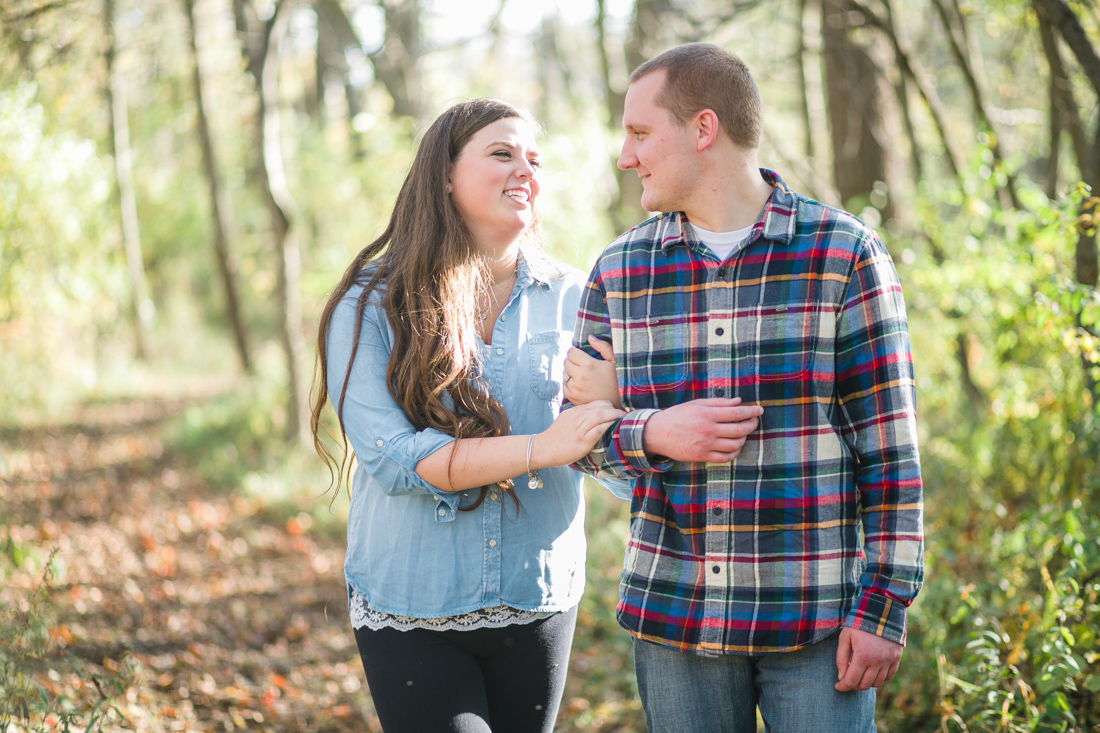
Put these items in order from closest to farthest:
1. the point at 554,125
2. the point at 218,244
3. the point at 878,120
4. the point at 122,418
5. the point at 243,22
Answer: the point at 878,120
the point at 554,125
the point at 243,22
the point at 122,418
the point at 218,244

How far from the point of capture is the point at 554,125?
10.2 m

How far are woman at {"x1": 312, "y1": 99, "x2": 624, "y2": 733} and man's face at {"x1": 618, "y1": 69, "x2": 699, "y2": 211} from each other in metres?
0.45

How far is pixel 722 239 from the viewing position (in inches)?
84.9

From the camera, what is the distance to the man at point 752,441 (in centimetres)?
194

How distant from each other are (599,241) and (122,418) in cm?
833

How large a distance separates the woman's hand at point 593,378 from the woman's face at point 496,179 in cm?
50

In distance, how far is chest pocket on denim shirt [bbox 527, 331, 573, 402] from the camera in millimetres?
2479

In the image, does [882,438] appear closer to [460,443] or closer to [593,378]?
[593,378]

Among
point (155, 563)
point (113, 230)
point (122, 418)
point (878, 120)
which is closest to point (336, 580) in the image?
point (155, 563)

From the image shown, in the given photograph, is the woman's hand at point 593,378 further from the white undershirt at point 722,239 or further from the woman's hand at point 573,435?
the white undershirt at point 722,239

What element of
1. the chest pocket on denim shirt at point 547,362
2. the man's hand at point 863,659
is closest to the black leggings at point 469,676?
the chest pocket on denim shirt at point 547,362

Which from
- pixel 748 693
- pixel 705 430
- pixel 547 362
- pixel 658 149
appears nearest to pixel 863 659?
pixel 748 693

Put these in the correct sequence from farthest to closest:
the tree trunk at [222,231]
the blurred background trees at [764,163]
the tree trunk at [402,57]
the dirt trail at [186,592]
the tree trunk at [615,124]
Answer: the tree trunk at [222,231] < the tree trunk at [402,57] < the tree trunk at [615,124] < the dirt trail at [186,592] < the blurred background trees at [764,163]

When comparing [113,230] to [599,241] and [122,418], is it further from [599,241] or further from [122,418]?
[599,241]
